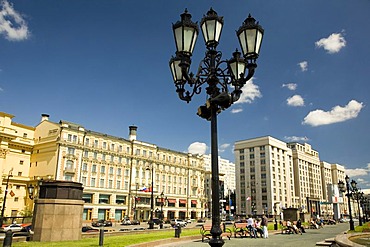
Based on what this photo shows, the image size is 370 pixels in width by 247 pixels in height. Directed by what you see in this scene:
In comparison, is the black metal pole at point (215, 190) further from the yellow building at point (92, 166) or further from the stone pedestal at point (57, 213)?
the yellow building at point (92, 166)

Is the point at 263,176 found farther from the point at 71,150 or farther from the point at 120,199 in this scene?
the point at 71,150

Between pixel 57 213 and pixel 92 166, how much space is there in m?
42.2

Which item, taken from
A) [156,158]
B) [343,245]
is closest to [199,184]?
[156,158]

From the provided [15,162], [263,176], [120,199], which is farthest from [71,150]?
[263,176]

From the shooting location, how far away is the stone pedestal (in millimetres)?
15273

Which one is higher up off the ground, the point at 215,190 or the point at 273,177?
the point at 273,177

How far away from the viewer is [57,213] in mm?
15625

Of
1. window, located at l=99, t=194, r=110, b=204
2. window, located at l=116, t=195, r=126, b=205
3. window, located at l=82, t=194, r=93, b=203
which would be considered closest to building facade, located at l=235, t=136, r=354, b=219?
window, located at l=116, t=195, r=126, b=205

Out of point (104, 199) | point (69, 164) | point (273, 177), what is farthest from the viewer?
point (273, 177)

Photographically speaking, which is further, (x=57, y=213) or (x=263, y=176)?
(x=263, y=176)

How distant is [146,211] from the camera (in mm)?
64625

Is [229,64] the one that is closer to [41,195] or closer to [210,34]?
[210,34]

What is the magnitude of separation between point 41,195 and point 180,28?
1346cm

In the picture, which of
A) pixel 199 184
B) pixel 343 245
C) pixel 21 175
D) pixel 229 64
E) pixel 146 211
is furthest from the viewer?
pixel 199 184
